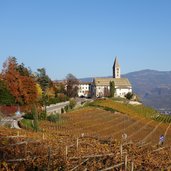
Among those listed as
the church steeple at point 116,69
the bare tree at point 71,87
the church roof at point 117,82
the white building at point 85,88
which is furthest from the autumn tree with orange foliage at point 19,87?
the church steeple at point 116,69

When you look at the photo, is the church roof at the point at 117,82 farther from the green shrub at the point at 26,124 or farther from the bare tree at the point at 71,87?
the green shrub at the point at 26,124

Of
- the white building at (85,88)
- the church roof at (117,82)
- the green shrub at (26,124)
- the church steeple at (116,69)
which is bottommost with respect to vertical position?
the green shrub at (26,124)

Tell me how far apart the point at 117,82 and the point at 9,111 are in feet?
327

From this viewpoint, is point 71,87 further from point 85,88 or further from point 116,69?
point 116,69

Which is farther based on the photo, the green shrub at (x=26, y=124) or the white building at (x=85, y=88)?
the white building at (x=85, y=88)

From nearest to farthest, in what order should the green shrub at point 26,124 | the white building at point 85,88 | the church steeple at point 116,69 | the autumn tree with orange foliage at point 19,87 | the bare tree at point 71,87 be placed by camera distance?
the green shrub at point 26,124 < the autumn tree with orange foliage at point 19,87 < the bare tree at point 71,87 < the white building at point 85,88 < the church steeple at point 116,69

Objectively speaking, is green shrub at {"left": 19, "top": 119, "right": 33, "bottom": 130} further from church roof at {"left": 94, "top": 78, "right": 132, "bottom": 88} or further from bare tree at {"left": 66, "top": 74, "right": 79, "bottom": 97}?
church roof at {"left": 94, "top": 78, "right": 132, "bottom": 88}

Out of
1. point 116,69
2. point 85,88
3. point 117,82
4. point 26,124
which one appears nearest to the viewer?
point 26,124

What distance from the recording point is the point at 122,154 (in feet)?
48.6

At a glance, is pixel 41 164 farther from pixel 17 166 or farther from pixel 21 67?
pixel 21 67

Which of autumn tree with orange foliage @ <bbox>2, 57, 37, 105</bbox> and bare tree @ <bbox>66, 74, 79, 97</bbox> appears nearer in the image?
autumn tree with orange foliage @ <bbox>2, 57, 37, 105</bbox>

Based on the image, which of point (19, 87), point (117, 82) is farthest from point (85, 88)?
point (19, 87)

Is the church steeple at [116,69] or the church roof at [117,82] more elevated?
the church steeple at [116,69]

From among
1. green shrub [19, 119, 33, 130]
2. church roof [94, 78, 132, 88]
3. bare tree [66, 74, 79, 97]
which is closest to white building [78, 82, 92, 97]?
church roof [94, 78, 132, 88]
